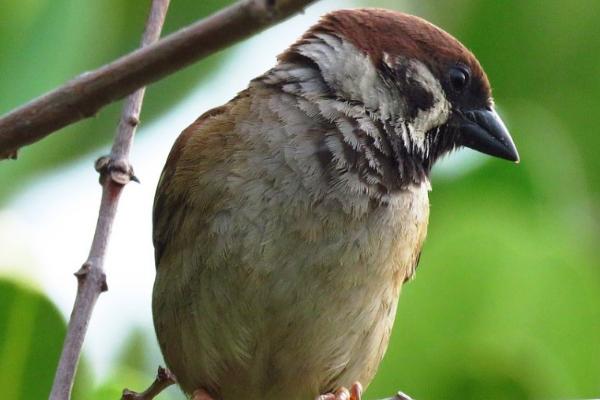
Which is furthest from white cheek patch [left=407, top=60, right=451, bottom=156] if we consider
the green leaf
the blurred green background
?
the green leaf

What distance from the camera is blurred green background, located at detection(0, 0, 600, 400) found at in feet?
11.0

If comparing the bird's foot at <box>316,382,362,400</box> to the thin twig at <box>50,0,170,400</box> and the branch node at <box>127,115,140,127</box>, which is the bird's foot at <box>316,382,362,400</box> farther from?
the branch node at <box>127,115,140,127</box>

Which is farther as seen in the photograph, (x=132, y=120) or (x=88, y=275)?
(x=132, y=120)

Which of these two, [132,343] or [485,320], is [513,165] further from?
[132,343]

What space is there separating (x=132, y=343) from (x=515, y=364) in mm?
1477

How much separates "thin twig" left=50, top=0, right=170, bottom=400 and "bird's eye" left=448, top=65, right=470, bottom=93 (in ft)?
3.48

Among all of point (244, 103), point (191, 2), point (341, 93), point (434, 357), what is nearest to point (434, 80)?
point (341, 93)

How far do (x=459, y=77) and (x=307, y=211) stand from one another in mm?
782

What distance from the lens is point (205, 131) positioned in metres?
3.44

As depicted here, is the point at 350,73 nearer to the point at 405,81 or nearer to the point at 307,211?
the point at 405,81

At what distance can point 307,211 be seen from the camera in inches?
124

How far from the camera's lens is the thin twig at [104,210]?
2682mm

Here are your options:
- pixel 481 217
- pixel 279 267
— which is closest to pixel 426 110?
pixel 481 217

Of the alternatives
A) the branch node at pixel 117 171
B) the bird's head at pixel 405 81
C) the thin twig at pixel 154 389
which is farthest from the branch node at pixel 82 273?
the bird's head at pixel 405 81
